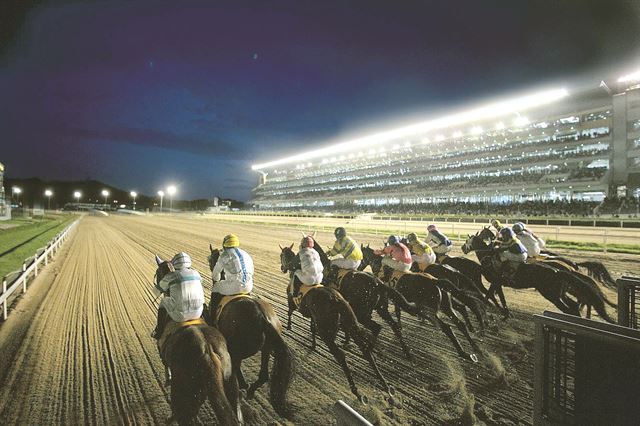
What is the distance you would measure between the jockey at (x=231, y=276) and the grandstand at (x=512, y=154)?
33.4 metres

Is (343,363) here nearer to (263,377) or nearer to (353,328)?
(353,328)

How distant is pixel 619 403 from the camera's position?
1.82 metres

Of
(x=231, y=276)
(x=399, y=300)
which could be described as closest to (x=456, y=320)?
(x=399, y=300)

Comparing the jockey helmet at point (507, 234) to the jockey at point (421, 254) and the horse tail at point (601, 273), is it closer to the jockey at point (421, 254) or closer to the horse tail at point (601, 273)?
the jockey at point (421, 254)

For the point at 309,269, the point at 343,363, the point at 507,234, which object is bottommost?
the point at 343,363

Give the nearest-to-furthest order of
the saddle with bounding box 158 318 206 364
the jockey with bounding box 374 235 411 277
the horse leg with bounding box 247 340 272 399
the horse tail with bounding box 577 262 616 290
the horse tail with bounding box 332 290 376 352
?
the saddle with bounding box 158 318 206 364, the horse leg with bounding box 247 340 272 399, the horse tail with bounding box 332 290 376 352, the jockey with bounding box 374 235 411 277, the horse tail with bounding box 577 262 616 290

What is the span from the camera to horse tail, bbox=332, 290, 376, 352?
4305 mm

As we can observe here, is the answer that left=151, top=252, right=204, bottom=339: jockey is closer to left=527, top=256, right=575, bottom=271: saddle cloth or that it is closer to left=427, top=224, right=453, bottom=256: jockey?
left=427, top=224, right=453, bottom=256: jockey

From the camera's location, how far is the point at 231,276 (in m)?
4.17

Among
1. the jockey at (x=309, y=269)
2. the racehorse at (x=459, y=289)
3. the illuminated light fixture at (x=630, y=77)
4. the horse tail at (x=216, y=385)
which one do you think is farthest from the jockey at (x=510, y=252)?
the illuminated light fixture at (x=630, y=77)

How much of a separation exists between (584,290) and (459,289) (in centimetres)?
201

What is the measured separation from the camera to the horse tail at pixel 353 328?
4305mm

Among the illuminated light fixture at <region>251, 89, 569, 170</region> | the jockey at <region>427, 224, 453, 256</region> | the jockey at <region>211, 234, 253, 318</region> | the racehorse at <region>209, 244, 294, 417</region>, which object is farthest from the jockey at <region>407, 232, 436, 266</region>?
the illuminated light fixture at <region>251, 89, 569, 170</region>

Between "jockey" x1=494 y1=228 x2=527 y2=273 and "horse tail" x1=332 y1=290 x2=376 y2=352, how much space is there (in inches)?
150
